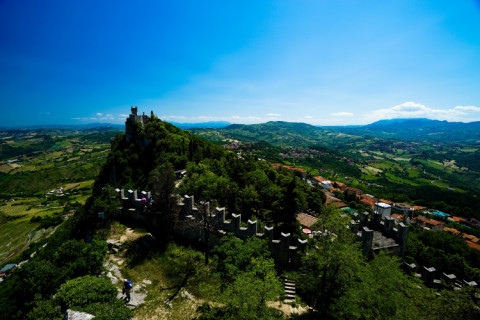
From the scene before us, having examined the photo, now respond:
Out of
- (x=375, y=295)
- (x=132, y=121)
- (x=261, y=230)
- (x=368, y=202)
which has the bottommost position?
(x=368, y=202)

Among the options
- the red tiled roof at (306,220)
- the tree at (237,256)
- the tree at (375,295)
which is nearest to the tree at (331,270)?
the tree at (375,295)

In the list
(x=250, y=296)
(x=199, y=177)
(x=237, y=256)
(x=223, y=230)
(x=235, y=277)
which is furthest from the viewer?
(x=199, y=177)

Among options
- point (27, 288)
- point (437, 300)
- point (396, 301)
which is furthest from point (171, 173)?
point (437, 300)

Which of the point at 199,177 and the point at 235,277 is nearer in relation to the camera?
the point at 235,277

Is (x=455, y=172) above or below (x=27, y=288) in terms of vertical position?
below

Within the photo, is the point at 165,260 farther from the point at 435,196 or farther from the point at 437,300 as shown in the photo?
the point at 435,196

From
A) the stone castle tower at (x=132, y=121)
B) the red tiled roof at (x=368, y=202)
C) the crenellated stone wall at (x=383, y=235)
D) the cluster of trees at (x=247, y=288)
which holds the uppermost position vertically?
the stone castle tower at (x=132, y=121)

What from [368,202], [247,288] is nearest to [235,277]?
[247,288]

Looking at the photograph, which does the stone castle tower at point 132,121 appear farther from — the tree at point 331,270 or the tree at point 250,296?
the tree at point 331,270

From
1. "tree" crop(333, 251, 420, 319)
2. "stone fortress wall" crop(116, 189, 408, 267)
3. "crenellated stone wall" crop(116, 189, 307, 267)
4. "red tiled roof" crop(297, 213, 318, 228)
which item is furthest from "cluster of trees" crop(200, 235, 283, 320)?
"red tiled roof" crop(297, 213, 318, 228)

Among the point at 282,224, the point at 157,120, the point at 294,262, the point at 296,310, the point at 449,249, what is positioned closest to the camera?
the point at 296,310

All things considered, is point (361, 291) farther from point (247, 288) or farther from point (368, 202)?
point (368, 202)
